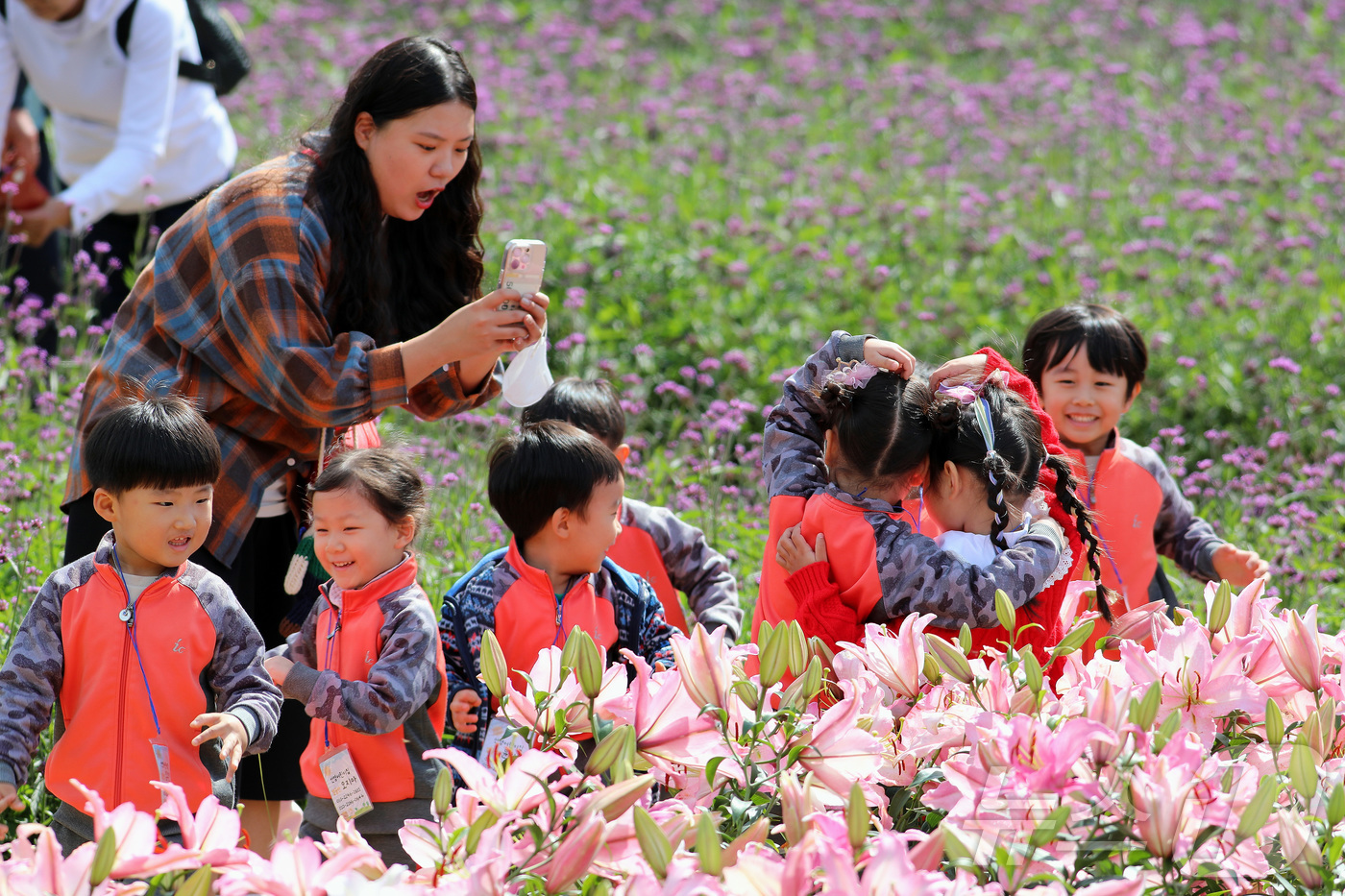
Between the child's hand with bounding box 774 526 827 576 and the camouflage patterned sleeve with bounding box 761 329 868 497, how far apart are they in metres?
0.15

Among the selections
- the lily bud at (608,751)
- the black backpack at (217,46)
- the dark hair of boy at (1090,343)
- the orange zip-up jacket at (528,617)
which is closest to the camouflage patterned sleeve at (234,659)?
the orange zip-up jacket at (528,617)

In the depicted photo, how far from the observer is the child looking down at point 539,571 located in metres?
2.66

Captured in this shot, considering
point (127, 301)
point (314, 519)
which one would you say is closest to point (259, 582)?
point (314, 519)

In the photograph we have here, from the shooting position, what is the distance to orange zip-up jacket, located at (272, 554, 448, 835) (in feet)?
7.93

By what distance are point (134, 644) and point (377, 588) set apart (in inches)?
18.2

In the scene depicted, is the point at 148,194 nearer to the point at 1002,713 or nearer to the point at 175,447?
the point at 175,447

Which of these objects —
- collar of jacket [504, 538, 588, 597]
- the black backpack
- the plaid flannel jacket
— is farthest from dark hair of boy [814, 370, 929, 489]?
the black backpack

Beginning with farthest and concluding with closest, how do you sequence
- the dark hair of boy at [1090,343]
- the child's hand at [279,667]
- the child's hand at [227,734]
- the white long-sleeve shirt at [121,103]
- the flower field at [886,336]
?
the white long-sleeve shirt at [121,103], the dark hair of boy at [1090,343], the child's hand at [279,667], the child's hand at [227,734], the flower field at [886,336]

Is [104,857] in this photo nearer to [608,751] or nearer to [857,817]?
[608,751]

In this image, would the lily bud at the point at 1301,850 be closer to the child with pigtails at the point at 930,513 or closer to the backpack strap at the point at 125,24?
the child with pigtails at the point at 930,513

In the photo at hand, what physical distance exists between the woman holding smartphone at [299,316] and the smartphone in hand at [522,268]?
0.02m

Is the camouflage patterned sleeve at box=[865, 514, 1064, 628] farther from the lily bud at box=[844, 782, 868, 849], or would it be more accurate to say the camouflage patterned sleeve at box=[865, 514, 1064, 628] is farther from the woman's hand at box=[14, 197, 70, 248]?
the woman's hand at box=[14, 197, 70, 248]

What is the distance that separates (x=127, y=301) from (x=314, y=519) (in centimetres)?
Result: 67

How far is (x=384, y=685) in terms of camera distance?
95.9 inches
